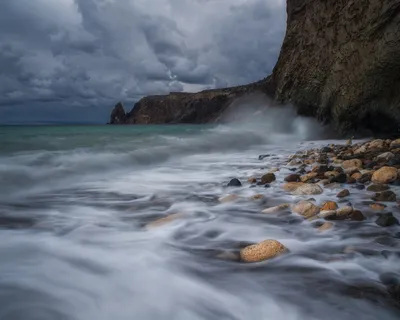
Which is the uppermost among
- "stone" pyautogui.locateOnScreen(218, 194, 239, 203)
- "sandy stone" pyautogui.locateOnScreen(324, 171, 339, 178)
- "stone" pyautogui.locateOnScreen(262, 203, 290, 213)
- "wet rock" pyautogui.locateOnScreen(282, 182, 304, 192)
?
"sandy stone" pyautogui.locateOnScreen(324, 171, 339, 178)

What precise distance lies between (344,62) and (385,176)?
788 centimetres

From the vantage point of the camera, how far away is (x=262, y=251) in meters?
2.15

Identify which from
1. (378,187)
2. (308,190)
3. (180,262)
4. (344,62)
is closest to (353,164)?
(378,187)

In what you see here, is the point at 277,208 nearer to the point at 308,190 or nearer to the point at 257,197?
the point at 257,197

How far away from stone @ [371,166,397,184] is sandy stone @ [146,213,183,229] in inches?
100

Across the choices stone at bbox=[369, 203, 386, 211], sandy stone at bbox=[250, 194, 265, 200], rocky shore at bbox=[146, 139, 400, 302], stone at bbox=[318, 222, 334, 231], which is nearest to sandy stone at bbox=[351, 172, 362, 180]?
rocky shore at bbox=[146, 139, 400, 302]

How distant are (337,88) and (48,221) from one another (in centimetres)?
1064

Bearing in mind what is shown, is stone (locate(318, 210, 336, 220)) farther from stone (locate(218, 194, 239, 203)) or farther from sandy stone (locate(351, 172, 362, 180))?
sandy stone (locate(351, 172, 362, 180))

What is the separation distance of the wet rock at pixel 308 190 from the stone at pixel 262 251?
5.29 feet

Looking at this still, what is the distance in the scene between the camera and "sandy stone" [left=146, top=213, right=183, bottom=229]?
289 centimetres

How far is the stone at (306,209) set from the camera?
292cm

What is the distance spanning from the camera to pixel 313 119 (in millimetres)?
14031

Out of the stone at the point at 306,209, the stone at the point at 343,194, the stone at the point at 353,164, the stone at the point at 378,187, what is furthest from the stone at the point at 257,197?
the stone at the point at 353,164

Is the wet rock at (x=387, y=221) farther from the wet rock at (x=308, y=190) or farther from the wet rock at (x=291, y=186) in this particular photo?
the wet rock at (x=291, y=186)
